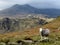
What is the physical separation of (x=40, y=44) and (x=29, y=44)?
1680mm

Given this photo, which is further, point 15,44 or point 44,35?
point 44,35

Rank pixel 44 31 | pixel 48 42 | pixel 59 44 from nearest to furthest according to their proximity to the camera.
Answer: pixel 59 44
pixel 48 42
pixel 44 31

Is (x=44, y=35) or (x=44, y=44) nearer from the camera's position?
(x=44, y=44)

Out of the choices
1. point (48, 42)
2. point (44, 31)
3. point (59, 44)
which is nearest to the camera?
point (59, 44)

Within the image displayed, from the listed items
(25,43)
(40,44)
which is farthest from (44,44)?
(25,43)

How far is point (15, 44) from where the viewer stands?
32594 millimetres

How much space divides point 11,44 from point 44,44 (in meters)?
4.97

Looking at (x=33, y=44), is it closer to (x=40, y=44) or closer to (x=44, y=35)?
(x=40, y=44)

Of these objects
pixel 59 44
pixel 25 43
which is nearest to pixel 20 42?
pixel 25 43

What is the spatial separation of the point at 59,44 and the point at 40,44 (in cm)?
297

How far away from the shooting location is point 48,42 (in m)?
34.5

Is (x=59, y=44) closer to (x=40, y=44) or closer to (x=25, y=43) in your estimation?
(x=40, y=44)

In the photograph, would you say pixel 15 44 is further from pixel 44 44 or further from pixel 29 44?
pixel 44 44

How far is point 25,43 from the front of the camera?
3294 centimetres
